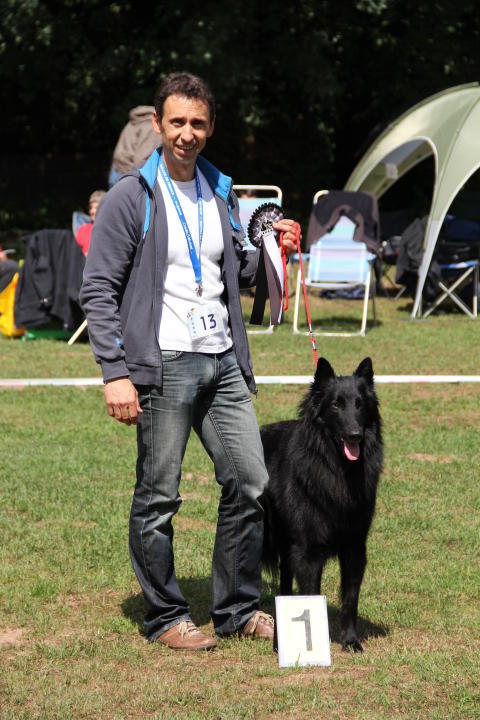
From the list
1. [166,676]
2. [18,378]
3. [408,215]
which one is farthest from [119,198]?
[408,215]

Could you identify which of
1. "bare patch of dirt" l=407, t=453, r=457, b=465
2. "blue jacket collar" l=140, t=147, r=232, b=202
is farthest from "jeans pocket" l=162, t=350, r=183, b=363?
"bare patch of dirt" l=407, t=453, r=457, b=465

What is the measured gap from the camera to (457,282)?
12.6 meters

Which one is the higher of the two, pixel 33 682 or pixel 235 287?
pixel 235 287

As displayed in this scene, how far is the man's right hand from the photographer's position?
3.53 m

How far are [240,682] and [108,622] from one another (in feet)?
2.53

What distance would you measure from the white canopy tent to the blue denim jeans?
8.92m

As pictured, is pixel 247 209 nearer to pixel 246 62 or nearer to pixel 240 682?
pixel 246 62

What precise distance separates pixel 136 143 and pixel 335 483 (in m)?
7.20

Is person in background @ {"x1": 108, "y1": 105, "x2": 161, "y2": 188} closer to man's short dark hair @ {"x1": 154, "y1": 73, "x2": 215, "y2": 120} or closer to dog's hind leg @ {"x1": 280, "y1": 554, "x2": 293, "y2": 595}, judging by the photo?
dog's hind leg @ {"x1": 280, "y1": 554, "x2": 293, "y2": 595}

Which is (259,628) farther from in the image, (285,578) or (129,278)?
(129,278)

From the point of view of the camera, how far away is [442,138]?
13281 millimetres

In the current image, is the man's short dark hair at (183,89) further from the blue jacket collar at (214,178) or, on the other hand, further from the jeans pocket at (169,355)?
the jeans pocket at (169,355)

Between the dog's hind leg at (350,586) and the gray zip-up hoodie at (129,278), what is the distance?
3.40 ft

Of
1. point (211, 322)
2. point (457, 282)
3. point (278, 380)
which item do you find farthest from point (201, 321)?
point (457, 282)
